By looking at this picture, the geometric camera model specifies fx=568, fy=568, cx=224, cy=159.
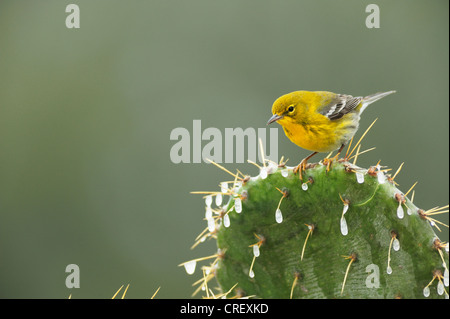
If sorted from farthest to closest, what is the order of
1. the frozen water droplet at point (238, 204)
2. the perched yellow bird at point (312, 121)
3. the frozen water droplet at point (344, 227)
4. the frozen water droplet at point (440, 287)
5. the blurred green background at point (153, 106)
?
the blurred green background at point (153, 106) < the perched yellow bird at point (312, 121) < the frozen water droplet at point (238, 204) < the frozen water droplet at point (344, 227) < the frozen water droplet at point (440, 287)

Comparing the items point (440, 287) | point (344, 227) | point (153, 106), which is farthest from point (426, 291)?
point (153, 106)

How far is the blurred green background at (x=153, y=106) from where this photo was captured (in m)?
8.20

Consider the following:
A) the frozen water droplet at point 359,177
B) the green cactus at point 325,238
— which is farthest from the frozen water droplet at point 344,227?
the frozen water droplet at point 359,177

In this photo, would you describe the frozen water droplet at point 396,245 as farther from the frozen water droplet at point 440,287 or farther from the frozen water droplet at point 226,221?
the frozen water droplet at point 226,221

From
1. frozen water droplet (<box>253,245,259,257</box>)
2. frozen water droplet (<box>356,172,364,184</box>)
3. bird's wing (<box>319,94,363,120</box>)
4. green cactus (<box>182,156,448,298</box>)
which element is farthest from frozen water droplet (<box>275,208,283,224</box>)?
bird's wing (<box>319,94,363,120</box>)

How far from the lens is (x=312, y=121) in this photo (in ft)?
9.44

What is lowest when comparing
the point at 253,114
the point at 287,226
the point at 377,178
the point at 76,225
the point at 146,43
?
the point at 76,225

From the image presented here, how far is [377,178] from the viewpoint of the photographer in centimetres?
223

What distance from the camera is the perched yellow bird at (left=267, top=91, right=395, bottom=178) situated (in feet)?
9.40
